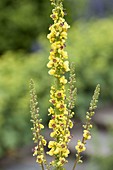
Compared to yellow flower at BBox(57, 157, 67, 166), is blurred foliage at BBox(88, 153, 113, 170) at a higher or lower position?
higher

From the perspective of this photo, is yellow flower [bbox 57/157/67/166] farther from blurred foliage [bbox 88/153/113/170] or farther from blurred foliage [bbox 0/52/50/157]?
blurred foliage [bbox 0/52/50/157]

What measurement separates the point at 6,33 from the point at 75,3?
137 centimetres

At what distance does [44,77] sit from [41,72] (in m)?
0.15

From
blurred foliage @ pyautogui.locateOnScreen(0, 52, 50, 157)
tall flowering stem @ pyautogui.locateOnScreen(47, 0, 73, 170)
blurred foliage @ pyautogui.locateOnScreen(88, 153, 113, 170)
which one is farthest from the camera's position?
blurred foliage @ pyautogui.locateOnScreen(0, 52, 50, 157)

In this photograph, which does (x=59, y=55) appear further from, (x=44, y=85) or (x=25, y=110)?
(x=44, y=85)

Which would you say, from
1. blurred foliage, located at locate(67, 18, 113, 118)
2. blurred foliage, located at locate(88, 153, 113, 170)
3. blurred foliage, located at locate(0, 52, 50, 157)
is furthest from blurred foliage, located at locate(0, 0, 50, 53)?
blurred foliage, located at locate(88, 153, 113, 170)

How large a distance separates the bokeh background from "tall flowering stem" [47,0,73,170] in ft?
8.53

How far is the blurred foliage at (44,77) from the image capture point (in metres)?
6.20

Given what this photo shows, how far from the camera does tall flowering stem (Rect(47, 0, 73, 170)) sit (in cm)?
176

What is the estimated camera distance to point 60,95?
179cm

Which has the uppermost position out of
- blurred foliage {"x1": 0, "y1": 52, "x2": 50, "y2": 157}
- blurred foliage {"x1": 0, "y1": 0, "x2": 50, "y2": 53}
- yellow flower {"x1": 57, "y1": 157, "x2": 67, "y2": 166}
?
blurred foliage {"x1": 0, "y1": 0, "x2": 50, "y2": 53}

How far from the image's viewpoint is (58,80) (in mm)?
1797

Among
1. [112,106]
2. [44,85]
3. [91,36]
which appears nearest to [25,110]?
[44,85]

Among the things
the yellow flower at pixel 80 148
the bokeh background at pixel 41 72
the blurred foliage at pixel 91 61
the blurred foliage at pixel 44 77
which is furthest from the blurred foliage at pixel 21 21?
the yellow flower at pixel 80 148
